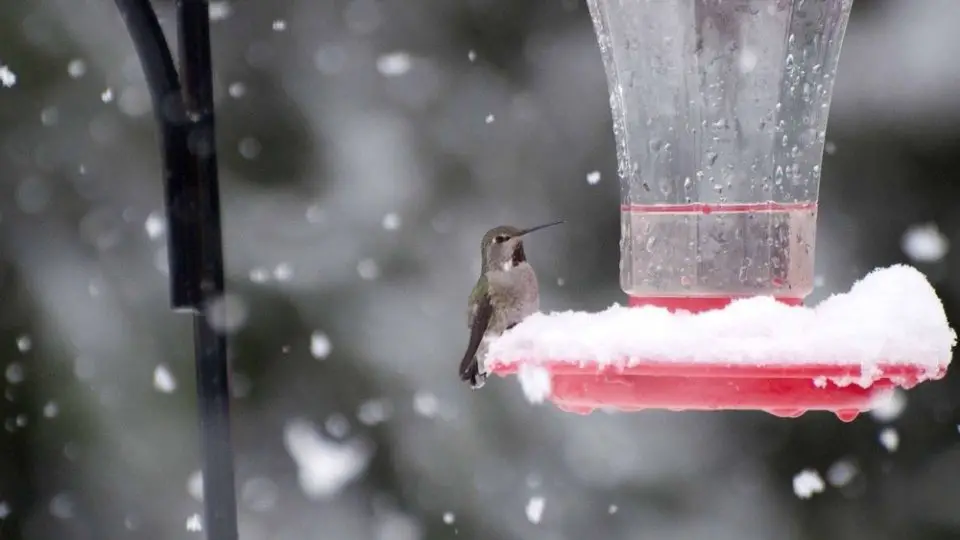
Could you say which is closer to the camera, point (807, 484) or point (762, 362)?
point (762, 362)

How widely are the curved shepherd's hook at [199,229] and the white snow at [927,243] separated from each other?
3256 mm

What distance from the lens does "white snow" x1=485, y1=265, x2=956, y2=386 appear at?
63.0 inches

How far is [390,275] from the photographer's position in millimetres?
5207

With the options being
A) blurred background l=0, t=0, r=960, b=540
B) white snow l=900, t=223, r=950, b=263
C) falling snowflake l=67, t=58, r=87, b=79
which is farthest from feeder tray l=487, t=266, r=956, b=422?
falling snowflake l=67, t=58, r=87, b=79

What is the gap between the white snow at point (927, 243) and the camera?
4414 mm

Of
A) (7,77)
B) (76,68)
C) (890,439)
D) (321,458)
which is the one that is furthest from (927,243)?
(7,77)

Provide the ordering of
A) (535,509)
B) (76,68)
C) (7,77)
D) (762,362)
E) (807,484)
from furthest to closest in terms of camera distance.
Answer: (76,68)
(7,77)
(535,509)
(807,484)
(762,362)

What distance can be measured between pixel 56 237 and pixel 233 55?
1.15 metres

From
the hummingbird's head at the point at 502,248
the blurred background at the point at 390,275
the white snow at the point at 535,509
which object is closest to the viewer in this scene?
the hummingbird's head at the point at 502,248

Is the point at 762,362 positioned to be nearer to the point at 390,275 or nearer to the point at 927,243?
the point at 927,243

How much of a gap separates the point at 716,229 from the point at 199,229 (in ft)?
2.69

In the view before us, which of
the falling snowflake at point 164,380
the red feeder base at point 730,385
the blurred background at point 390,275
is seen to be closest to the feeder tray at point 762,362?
the red feeder base at point 730,385

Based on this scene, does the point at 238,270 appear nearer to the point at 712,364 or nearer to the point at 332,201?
the point at 332,201

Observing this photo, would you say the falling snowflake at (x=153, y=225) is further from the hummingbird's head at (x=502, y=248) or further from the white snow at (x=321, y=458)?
the hummingbird's head at (x=502, y=248)
